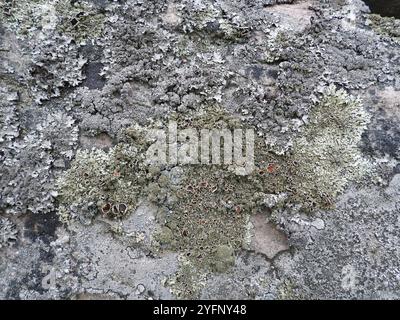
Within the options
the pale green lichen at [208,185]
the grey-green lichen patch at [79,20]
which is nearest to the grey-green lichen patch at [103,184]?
the pale green lichen at [208,185]

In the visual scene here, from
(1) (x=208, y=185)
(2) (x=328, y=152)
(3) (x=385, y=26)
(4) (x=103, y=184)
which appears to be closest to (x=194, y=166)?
(1) (x=208, y=185)

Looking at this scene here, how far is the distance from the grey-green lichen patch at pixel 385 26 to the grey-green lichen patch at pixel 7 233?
197 cm

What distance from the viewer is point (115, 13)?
107 inches

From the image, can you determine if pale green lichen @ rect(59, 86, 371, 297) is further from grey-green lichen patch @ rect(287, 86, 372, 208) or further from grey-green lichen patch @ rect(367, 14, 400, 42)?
grey-green lichen patch @ rect(367, 14, 400, 42)

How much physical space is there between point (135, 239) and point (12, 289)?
55 centimetres

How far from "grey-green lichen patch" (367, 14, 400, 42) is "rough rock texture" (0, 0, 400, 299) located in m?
0.03

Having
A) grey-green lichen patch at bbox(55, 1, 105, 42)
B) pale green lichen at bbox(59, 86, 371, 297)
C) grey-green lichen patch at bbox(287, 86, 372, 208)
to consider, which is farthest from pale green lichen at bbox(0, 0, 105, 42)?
grey-green lichen patch at bbox(287, 86, 372, 208)

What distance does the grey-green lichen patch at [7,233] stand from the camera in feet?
7.80

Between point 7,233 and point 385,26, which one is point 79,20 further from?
point 385,26

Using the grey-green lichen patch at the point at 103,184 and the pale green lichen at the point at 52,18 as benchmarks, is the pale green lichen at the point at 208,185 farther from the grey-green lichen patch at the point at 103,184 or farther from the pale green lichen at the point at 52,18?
the pale green lichen at the point at 52,18

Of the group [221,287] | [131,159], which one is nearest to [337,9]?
[131,159]

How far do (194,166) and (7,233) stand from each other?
2.80 feet

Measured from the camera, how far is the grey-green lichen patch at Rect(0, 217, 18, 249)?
2377mm
